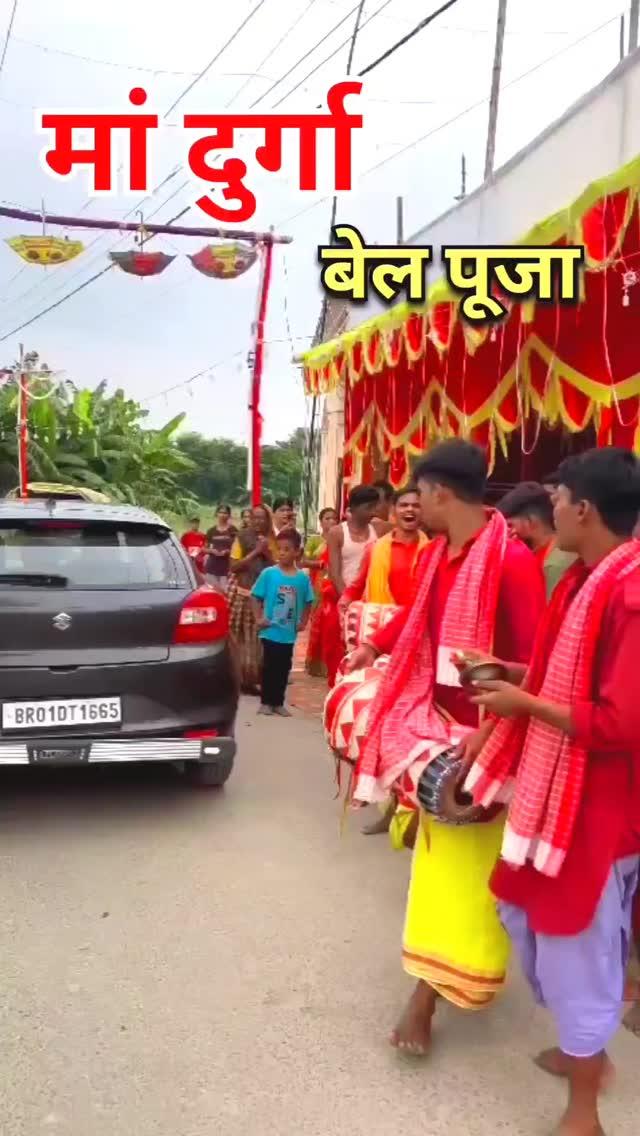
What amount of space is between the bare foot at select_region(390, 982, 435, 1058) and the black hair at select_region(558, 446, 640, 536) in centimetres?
140

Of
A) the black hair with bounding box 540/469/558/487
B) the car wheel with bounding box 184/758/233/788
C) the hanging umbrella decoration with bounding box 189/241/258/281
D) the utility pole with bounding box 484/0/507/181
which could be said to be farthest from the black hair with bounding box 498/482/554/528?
the hanging umbrella decoration with bounding box 189/241/258/281

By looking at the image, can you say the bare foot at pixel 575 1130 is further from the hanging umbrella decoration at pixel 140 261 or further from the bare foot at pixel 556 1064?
the hanging umbrella decoration at pixel 140 261

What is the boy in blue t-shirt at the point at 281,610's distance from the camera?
7270mm

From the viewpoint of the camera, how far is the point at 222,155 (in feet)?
37.9

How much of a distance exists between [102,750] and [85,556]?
929 mm

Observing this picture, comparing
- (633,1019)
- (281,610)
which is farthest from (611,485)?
(281,610)

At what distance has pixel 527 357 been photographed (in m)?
6.33

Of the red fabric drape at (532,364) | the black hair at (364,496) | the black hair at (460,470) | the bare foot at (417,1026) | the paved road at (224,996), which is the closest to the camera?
the paved road at (224,996)

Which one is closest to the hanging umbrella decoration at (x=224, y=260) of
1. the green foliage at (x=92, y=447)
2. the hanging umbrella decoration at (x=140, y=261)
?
the hanging umbrella decoration at (x=140, y=261)

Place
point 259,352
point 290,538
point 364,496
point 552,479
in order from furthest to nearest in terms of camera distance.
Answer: point 259,352
point 290,538
point 364,496
point 552,479

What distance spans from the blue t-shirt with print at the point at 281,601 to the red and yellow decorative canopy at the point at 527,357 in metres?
1.69

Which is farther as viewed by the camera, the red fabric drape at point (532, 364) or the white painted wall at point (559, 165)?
the white painted wall at point (559, 165)

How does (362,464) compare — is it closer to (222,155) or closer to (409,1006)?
(222,155)

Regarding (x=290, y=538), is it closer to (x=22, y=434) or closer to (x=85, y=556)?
(x=85, y=556)
